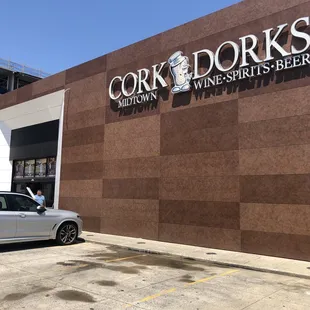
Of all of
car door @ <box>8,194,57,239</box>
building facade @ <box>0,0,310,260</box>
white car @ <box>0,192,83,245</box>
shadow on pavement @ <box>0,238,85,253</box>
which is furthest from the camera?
shadow on pavement @ <box>0,238,85,253</box>

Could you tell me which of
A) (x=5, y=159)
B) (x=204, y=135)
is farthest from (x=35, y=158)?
(x=204, y=135)

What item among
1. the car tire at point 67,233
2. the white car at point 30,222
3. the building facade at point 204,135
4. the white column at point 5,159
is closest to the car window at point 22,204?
the white car at point 30,222

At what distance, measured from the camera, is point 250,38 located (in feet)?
34.8

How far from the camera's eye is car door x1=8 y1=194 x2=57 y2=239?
10.1 m

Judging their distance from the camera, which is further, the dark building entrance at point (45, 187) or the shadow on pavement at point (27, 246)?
the dark building entrance at point (45, 187)

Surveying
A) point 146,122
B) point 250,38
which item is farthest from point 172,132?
point 250,38

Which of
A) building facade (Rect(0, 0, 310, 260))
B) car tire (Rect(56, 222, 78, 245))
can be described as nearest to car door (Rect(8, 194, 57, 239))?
car tire (Rect(56, 222, 78, 245))

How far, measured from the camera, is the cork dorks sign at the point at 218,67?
382 inches

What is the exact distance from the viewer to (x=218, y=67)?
11.2 metres

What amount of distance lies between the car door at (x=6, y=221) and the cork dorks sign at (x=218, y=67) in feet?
20.2

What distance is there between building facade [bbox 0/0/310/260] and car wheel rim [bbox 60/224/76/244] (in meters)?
2.49

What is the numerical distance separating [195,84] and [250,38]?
228cm

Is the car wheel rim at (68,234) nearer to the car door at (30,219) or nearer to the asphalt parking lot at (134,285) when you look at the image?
the car door at (30,219)

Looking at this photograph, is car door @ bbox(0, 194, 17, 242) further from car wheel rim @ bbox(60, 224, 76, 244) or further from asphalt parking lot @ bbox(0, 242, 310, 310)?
car wheel rim @ bbox(60, 224, 76, 244)
